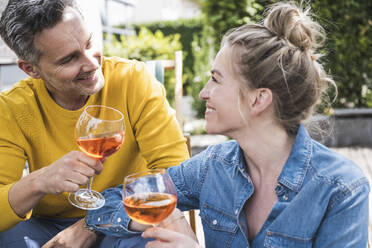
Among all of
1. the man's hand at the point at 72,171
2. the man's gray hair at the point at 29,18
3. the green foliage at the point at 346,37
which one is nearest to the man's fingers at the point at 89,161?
the man's hand at the point at 72,171

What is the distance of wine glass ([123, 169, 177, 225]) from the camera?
1.31 metres

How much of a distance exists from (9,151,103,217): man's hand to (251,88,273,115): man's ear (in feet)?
2.16

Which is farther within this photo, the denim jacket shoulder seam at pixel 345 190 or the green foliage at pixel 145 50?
the green foliage at pixel 145 50

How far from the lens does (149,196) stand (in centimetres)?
132

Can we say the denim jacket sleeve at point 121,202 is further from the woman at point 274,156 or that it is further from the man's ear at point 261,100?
the man's ear at point 261,100

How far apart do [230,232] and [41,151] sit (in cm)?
104

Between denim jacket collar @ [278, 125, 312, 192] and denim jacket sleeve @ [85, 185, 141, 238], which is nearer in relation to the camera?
denim jacket collar @ [278, 125, 312, 192]

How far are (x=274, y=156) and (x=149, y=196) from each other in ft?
1.99

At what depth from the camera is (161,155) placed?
6.56 ft

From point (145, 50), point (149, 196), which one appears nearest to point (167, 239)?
point (149, 196)

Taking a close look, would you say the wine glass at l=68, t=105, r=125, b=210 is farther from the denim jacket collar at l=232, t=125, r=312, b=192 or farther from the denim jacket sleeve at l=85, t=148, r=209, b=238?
the denim jacket collar at l=232, t=125, r=312, b=192

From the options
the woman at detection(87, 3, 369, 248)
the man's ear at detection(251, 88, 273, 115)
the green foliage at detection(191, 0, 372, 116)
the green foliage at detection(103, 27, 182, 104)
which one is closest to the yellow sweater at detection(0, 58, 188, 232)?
the woman at detection(87, 3, 369, 248)

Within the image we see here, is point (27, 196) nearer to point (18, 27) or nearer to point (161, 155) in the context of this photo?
point (161, 155)

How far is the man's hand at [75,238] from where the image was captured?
181 centimetres
